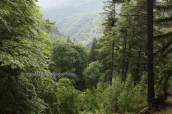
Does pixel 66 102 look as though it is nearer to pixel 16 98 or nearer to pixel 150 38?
pixel 16 98

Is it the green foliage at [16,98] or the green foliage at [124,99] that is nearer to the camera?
the green foliage at [16,98]

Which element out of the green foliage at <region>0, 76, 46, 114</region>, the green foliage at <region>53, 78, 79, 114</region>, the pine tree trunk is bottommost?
the green foliage at <region>53, 78, 79, 114</region>

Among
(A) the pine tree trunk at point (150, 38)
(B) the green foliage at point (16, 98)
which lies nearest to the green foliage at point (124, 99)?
(A) the pine tree trunk at point (150, 38)

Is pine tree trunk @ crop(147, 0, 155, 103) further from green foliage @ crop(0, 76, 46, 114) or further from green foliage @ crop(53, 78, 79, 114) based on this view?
green foliage @ crop(0, 76, 46, 114)

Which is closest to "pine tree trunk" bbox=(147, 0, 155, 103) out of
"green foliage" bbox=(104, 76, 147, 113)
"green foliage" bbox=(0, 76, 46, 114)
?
"green foliage" bbox=(104, 76, 147, 113)

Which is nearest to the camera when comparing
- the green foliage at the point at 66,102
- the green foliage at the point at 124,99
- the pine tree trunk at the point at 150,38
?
the pine tree trunk at the point at 150,38

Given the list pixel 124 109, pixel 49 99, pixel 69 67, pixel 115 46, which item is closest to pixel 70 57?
pixel 69 67

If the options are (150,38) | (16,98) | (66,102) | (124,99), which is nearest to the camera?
(16,98)

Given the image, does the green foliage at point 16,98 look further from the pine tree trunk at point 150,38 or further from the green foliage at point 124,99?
the pine tree trunk at point 150,38

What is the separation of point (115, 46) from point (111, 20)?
3150mm

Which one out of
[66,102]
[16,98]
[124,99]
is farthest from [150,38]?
[16,98]

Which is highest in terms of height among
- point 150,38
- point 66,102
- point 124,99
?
point 150,38

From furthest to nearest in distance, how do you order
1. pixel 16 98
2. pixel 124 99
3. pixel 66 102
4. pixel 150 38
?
pixel 66 102 < pixel 124 99 < pixel 150 38 < pixel 16 98

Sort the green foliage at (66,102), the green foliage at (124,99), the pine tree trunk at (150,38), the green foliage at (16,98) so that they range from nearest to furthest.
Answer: the green foliage at (16,98) → the pine tree trunk at (150,38) → the green foliage at (124,99) → the green foliage at (66,102)
